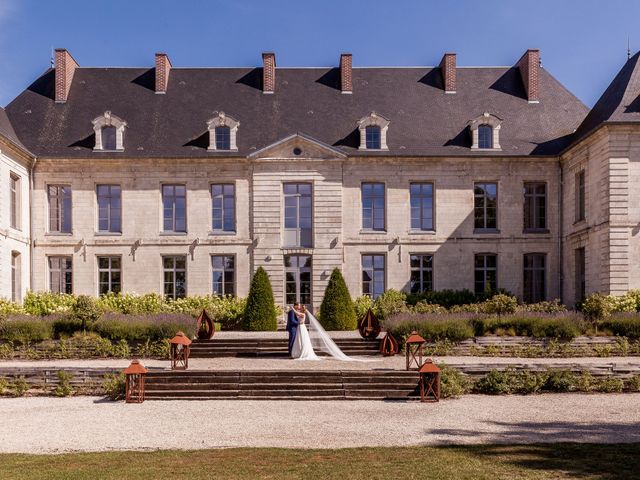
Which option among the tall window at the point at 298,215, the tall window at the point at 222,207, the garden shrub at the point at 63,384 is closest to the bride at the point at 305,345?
the garden shrub at the point at 63,384

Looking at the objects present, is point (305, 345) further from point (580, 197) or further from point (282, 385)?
point (580, 197)

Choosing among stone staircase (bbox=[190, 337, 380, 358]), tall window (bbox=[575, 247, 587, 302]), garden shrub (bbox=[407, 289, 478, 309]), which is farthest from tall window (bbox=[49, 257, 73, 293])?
tall window (bbox=[575, 247, 587, 302])

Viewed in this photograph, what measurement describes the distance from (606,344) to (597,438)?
9.04 metres

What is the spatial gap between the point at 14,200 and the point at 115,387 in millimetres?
14619

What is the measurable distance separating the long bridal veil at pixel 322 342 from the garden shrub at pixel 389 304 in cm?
450

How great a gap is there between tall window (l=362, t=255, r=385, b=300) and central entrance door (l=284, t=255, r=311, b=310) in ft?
7.19

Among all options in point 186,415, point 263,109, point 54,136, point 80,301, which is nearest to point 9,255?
point 54,136

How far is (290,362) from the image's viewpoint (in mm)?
16625

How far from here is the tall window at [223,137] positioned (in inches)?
1058

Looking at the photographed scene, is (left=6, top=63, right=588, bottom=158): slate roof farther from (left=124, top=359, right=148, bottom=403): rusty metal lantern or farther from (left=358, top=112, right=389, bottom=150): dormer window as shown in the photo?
(left=124, top=359, right=148, bottom=403): rusty metal lantern

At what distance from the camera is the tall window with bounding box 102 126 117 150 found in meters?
26.7

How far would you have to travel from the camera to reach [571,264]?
25.7 m

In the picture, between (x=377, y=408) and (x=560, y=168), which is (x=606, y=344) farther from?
(x=560, y=168)

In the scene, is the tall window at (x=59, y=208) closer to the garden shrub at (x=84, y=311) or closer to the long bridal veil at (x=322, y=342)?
the garden shrub at (x=84, y=311)
